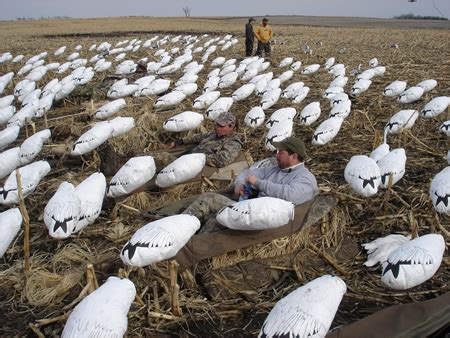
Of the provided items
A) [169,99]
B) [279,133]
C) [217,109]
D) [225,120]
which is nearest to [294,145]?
[279,133]

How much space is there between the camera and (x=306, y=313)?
2.33 meters

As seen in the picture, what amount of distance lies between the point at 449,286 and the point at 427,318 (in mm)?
852

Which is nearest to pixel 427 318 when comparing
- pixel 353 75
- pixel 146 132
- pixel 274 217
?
pixel 274 217

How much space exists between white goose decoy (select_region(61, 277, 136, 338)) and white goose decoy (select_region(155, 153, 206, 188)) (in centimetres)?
208

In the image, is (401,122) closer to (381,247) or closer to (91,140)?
(381,247)

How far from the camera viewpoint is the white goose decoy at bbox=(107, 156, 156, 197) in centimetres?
450

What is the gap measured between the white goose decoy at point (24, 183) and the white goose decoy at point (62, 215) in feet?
2.96

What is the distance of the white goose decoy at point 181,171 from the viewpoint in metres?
4.62

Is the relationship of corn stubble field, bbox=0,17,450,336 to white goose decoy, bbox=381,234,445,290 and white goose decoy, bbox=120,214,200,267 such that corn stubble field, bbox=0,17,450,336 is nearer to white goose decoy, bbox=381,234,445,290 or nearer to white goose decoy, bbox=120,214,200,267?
white goose decoy, bbox=120,214,200,267

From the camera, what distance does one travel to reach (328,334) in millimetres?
2516

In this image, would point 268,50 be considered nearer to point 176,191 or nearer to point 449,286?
point 176,191

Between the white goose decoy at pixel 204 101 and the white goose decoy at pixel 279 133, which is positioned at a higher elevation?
the white goose decoy at pixel 279 133

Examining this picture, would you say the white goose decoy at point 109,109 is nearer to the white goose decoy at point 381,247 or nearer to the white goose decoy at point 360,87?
the white goose decoy at point 360,87

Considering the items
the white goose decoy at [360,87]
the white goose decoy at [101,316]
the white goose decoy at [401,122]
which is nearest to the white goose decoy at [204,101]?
the white goose decoy at [360,87]
